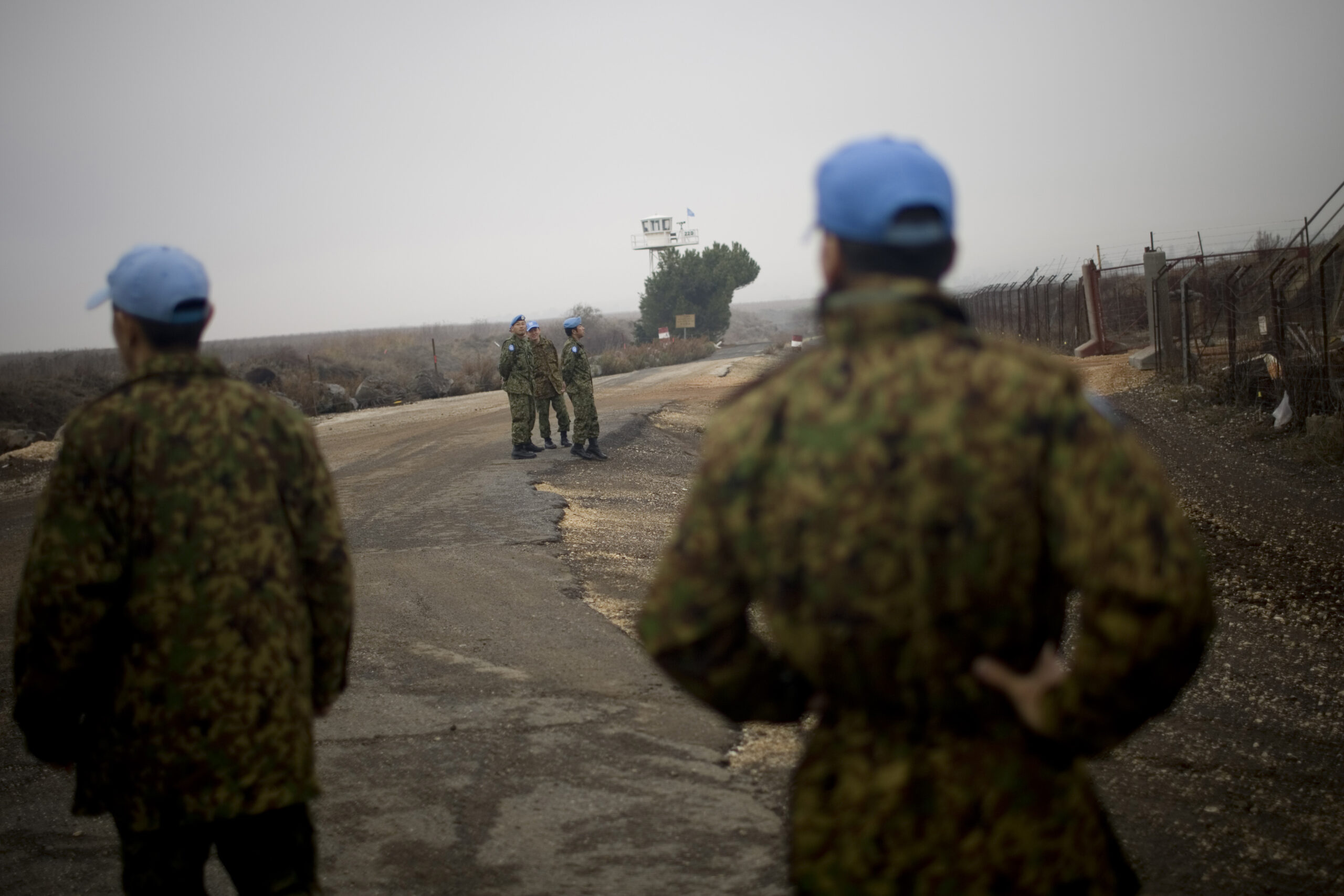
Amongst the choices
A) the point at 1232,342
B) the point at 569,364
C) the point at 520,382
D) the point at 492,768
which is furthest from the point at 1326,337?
the point at 492,768

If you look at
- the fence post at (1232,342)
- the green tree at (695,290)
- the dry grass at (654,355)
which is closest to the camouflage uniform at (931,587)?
the fence post at (1232,342)

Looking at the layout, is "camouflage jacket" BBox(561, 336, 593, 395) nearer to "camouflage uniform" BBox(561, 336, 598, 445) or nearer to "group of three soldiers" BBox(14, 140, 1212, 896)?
"camouflage uniform" BBox(561, 336, 598, 445)

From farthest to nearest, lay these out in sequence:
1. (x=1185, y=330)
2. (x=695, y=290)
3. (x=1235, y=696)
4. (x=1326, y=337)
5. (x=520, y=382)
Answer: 1. (x=695, y=290)
2. (x=1185, y=330)
3. (x=520, y=382)
4. (x=1326, y=337)
5. (x=1235, y=696)

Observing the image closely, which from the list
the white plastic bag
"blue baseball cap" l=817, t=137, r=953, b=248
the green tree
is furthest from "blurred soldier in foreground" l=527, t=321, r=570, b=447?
the green tree

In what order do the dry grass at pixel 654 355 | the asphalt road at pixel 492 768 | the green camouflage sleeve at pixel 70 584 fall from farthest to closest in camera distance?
the dry grass at pixel 654 355
the asphalt road at pixel 492 768
the green camouflage sleeve at pixel 70 584

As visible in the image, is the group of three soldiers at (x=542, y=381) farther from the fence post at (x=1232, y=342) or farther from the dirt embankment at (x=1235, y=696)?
the fence post at (x=1232, y=342)

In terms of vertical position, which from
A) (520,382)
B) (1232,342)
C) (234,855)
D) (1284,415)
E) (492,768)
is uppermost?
(520,382)

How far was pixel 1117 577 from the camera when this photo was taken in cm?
146

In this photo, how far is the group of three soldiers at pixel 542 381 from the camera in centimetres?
1336

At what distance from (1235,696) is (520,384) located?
31.0 ft

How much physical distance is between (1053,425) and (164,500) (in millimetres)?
1699

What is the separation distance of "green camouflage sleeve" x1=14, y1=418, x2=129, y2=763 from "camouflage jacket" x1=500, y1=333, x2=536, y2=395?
1106 cm

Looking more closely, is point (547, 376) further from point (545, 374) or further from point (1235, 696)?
point (1235, 696)

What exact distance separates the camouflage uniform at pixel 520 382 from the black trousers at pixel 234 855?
10.9m
